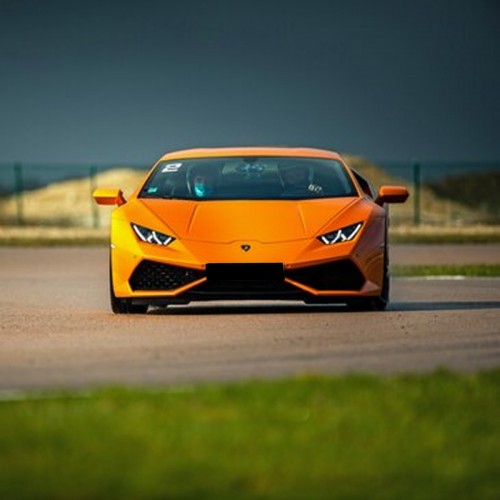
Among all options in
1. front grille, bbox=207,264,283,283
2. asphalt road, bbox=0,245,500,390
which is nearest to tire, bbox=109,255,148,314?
asphalt road, bbox=0,245,500,390

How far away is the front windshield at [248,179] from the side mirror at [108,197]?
21 centimetres

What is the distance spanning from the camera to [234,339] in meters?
13.2

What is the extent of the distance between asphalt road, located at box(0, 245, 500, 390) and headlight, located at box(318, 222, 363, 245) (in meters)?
0.63

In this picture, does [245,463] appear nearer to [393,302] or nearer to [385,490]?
[385,490]

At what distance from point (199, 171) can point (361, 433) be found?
342 inches

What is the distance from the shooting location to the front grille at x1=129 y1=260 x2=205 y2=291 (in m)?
15.2

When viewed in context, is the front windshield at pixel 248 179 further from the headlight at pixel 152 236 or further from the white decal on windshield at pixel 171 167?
the headlight at pixel 152 236

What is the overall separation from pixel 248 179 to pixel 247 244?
1.48 meters

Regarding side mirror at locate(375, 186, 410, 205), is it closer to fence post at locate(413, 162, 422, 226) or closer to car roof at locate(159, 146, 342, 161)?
car roof at locate(159, 146, 342, 161)

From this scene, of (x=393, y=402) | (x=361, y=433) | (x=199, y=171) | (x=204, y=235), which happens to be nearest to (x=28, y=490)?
(x=361, y=433)

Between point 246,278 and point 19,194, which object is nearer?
point 246,278

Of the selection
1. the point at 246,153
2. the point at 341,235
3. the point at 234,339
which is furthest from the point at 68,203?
the point at 234,339

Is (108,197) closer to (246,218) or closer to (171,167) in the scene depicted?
(171,167)

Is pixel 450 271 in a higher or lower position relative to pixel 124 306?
lower
